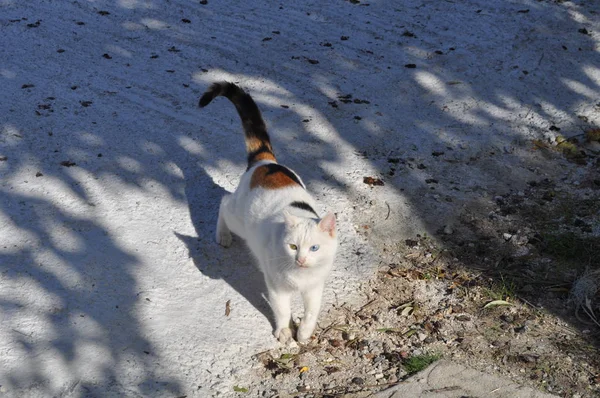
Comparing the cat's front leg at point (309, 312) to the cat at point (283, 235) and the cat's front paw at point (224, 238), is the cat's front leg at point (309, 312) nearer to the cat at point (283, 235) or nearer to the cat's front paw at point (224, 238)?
the cat at point (283, 235)

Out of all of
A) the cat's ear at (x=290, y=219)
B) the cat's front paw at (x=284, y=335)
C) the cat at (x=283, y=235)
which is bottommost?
the cat's front paw at (x=284, y=335)

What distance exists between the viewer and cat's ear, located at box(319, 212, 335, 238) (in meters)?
3.09

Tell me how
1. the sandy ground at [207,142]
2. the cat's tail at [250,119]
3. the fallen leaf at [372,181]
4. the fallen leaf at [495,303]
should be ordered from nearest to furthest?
the sandy ground at [207,142] → the fallen leaf at [495,303] → the cat's tail at [250,119] → the fallen leaf at [372,181]

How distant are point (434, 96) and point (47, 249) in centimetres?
355

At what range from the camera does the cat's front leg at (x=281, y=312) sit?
11.0ft

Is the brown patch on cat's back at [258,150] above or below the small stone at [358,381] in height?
above

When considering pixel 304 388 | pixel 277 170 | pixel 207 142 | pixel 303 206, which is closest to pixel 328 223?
pixel 303 206

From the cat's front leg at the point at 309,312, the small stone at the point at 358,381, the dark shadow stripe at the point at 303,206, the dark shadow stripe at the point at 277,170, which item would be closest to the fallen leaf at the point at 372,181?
the dark shadow stripe at the point at 277,170

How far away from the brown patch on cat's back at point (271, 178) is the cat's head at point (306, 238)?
0.47 m

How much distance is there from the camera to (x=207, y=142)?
4.91 meters

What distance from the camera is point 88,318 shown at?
334 cm

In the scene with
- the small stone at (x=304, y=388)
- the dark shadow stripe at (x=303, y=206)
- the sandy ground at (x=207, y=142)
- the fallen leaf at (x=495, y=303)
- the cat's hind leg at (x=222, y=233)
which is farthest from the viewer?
the cat's hind leg at (x=222, y=233)

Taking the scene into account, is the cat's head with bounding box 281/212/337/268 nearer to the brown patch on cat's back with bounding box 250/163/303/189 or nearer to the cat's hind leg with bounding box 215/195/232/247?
the brown patch on cat's back with bounding box 250/163/303/189

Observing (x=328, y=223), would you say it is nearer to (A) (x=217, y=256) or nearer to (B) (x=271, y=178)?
(B) (x=271, y=178)
